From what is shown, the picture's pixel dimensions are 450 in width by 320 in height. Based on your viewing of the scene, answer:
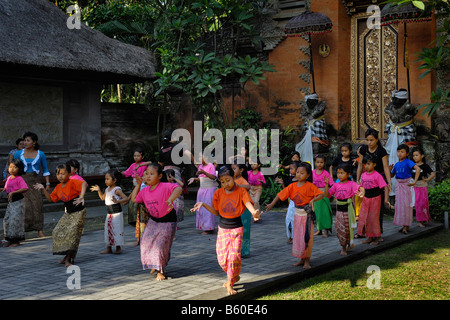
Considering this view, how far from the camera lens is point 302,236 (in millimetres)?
7156

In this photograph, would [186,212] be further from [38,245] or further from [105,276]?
[105,276]

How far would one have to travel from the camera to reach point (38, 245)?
8.89 m

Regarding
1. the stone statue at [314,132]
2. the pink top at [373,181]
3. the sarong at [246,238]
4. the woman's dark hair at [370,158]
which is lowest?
the sarong at [246,238]

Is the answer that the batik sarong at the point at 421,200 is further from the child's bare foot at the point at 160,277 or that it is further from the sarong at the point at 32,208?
the sarong at the point at 32,208

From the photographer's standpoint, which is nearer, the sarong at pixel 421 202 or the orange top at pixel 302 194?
the orange top at pixel 302 194

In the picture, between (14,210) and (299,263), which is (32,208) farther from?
(299,263)

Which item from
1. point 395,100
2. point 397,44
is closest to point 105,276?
point 395,100

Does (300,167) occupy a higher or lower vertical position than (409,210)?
higher

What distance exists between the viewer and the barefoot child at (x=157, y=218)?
6.50 m

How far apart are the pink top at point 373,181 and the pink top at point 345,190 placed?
0.87 metres

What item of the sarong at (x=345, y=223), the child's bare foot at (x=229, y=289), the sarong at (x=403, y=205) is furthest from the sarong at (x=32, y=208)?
the sarong at (x=403, y=205)

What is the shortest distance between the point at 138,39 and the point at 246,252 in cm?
1330

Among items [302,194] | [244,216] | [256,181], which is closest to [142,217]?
[244,216]

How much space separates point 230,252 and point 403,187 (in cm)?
527
